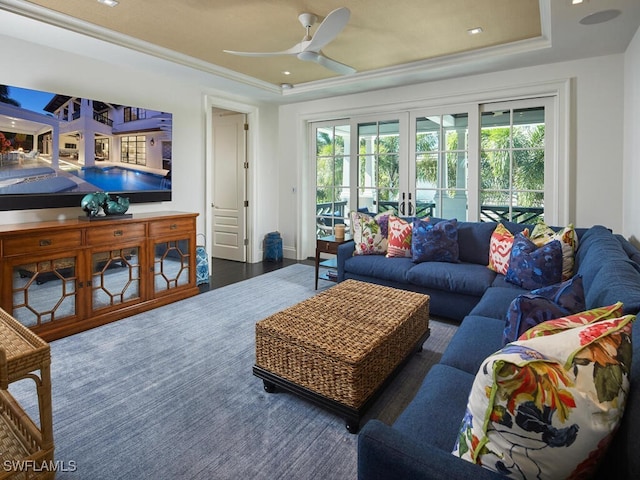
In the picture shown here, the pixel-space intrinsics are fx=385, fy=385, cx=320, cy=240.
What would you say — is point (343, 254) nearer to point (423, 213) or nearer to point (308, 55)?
point (423, 213)

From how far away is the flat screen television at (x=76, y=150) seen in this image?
10.6ft

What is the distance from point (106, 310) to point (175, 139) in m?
2.27

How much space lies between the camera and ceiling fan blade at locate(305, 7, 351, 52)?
2.64 metres

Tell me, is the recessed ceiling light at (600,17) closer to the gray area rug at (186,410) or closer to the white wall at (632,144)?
the white wall at (632,144)

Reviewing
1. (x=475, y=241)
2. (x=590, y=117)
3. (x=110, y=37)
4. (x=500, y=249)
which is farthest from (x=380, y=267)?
(x=110, y=37)

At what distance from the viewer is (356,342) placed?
205cm

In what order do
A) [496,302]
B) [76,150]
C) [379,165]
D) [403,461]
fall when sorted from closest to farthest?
1. [403,461]
2. [496,302]
3. [76,150]
4. [379,165]

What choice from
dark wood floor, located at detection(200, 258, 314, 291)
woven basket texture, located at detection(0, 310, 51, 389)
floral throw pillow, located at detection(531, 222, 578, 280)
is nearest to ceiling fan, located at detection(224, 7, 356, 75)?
floral throw pillow, located at detection(531, 222, 578, 280)

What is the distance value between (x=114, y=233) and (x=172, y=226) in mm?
613

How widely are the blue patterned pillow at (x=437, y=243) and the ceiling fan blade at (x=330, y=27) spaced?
6.34ft

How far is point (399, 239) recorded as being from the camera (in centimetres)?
402

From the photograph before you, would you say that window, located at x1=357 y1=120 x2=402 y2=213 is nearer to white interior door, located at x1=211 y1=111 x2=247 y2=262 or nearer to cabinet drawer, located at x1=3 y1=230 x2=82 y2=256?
white interior door, located at x1=211 y1=111 x2=247 y2=262

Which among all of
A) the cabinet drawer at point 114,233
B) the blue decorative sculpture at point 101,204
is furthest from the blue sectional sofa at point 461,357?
the blue decorative sculpture at point 101,204

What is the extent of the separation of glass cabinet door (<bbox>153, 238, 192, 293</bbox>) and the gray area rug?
0.66 meters
